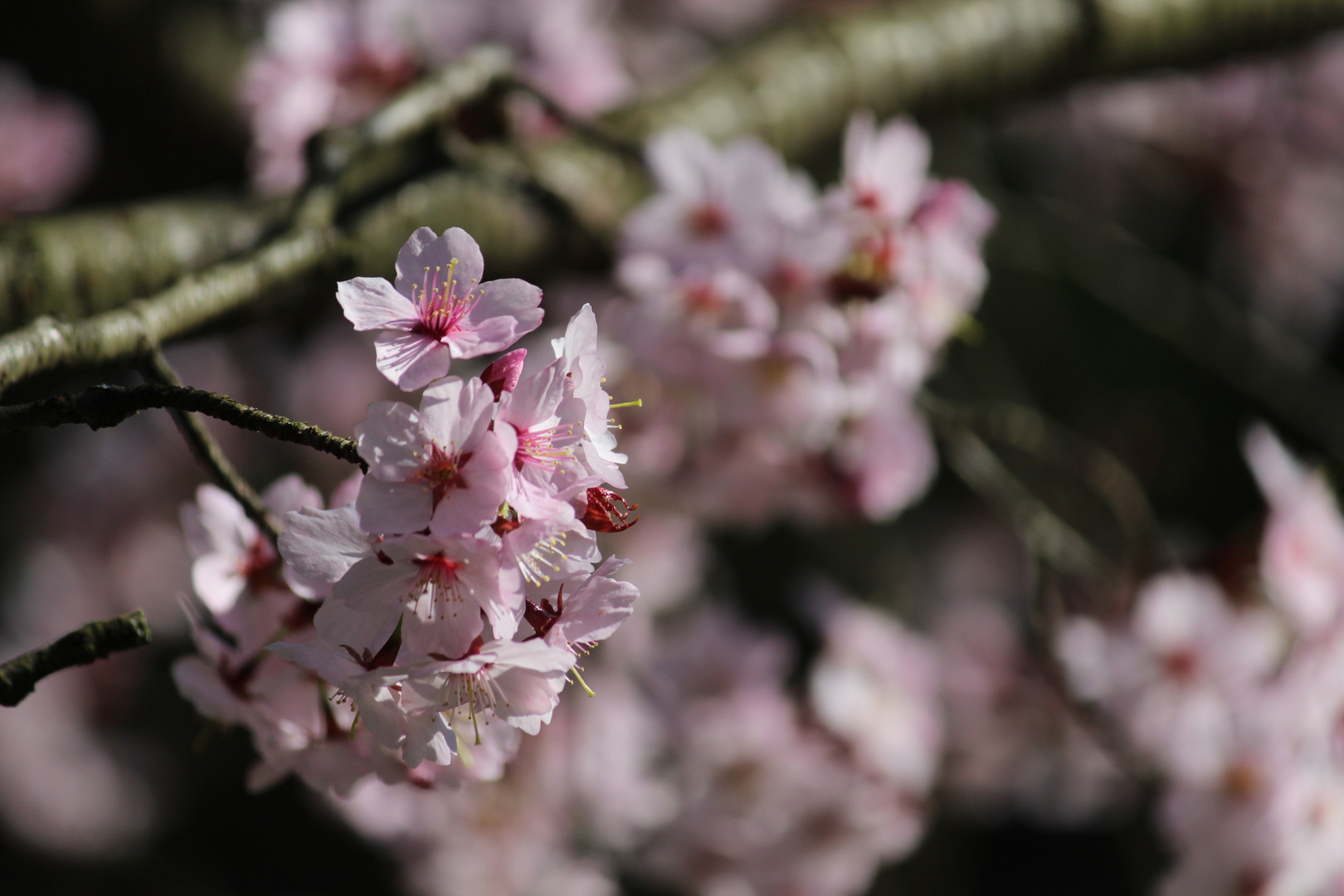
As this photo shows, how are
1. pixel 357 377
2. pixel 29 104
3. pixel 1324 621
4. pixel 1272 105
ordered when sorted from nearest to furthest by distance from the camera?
pixel 1324 621, pixel 29 104, pixel 357 377, pixel 1272 105

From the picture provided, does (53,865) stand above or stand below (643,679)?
below

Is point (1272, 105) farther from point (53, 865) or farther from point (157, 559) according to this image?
point (53, 865)

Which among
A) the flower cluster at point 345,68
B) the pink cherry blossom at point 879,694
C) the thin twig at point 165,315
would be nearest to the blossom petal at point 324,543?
the thin twig at point 165,315

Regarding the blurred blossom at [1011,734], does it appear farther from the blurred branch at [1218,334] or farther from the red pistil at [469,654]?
the red pistil at [469,654]

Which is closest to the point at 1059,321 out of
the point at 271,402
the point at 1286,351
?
the point at 1286,351

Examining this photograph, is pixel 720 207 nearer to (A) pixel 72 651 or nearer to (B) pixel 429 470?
(B) pixel 429 470

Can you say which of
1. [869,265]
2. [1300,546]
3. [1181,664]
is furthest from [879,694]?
[869,265]

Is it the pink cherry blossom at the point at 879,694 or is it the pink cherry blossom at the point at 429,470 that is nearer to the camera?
the pink cherry blossom at the point at 429,470
